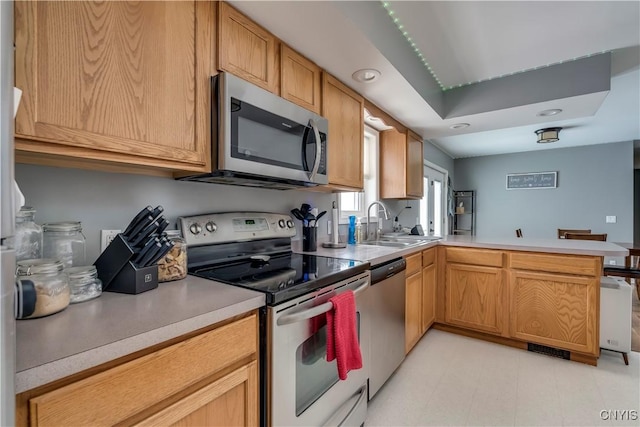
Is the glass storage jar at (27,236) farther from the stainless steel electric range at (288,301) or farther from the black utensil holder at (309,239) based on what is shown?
the black utensil holder at (309,239)

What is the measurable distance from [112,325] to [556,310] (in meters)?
2.87

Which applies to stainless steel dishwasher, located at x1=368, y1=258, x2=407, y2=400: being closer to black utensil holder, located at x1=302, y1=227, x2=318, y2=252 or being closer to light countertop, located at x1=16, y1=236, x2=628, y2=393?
black utensil holder, located at x1=302, y1=227, x2=318, y2=252

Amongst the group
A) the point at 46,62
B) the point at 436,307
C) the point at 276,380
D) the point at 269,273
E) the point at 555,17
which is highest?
the point at 555,17

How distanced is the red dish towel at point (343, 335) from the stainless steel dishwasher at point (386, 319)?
35 cm

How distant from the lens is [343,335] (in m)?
1.22

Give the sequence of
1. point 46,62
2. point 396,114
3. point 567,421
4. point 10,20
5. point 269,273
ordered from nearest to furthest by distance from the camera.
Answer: point 10,20 < point 46,62 < point 269,273 < point 567,421 < point 396,114

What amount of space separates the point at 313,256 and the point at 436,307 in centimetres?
168

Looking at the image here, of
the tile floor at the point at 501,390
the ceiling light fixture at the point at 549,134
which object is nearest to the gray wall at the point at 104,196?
the tile floor at the point at 501,390

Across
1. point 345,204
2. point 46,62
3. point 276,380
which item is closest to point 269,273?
point 276,380

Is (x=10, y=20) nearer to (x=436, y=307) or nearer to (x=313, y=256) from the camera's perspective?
(x=313, y=256)

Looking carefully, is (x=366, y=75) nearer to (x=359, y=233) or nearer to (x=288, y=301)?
(x=359, y=233)

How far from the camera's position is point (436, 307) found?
2.77 meters

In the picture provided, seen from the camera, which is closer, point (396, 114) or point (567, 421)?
point (567, 421)

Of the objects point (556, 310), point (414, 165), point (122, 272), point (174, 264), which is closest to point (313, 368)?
point (174, 264)
